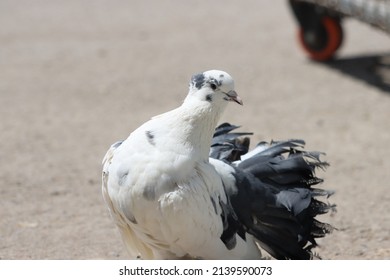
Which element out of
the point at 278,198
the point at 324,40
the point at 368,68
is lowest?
the point at 368,68

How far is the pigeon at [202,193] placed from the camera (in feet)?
13.0

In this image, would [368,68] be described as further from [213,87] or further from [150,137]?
[150,137]

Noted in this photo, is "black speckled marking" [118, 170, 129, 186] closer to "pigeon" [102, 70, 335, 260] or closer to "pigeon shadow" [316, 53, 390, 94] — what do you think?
"pigeon" [102, 70, 335, 260]

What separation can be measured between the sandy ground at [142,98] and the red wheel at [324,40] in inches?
6.3

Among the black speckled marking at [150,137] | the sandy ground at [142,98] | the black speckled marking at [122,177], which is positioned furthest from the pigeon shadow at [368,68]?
the black speckled marking at [122,177]

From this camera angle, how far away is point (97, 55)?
10.5m

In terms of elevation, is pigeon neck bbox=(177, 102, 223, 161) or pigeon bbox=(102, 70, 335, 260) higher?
pigeon neck bbox=(177, 102, 223, 161)

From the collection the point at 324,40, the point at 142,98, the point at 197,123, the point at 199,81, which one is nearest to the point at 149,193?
the point at 197,123

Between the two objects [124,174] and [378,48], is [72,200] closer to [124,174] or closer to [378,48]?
[124,174]

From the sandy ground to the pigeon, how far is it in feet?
2.59

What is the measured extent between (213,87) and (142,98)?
4908 mm

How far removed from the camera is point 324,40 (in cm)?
1015

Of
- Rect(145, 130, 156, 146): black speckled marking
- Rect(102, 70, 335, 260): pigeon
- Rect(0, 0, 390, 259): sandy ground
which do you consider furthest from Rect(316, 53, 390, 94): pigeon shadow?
Rect(145, 130, 156, 146): black speckled marking

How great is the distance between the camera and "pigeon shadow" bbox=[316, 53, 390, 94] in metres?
9.39
